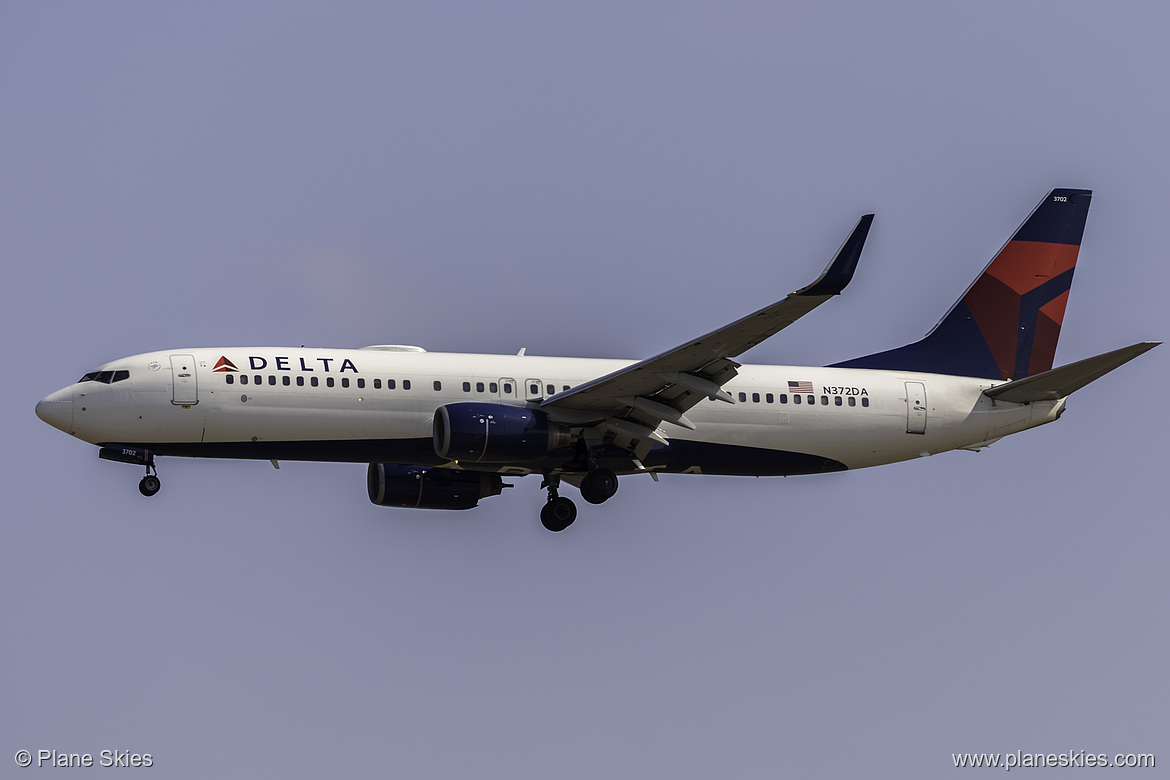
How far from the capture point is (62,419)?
36.4 m

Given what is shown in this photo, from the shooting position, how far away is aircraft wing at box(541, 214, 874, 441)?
32.5 m

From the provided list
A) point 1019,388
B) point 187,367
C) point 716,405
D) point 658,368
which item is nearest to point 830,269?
point 658,368

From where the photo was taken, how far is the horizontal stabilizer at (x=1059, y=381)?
37250mm

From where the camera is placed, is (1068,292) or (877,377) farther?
(1068,292)

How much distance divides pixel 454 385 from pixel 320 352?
3364 millimetres

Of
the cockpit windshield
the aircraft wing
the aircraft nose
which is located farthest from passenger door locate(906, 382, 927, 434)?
the aircraft nose

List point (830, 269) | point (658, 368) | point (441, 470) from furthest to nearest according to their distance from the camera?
1. point (441, 470)
2. point (658, 368)
3. point (830, 269)

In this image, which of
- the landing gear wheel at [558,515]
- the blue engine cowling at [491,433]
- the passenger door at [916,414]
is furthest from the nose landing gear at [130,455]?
the passenger door at [916,414]

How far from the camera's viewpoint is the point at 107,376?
3688 centimetres

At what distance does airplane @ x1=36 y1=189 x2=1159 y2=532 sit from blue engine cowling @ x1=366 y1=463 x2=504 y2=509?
0.13 ft

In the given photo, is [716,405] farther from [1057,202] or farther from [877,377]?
[1057,202]

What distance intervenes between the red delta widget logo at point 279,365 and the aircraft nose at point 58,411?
11.3ft

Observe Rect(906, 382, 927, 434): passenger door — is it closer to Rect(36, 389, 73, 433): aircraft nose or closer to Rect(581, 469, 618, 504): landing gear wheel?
Rect(581, 469, 618, 504): landing gear wheel

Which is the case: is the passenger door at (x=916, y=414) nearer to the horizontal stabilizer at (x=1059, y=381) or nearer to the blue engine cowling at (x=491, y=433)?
the horizontal stabilizer at (x=1059, y=381)
